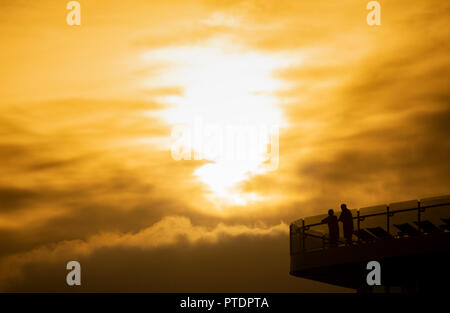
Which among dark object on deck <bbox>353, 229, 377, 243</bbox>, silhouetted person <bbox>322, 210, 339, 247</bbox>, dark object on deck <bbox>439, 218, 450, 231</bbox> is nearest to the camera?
dark object on deck <bbox>439, 218, 450, 231</bbox>

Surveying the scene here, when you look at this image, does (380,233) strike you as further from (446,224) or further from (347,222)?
(446,224)

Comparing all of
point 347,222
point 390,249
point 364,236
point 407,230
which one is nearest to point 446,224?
point 407,230

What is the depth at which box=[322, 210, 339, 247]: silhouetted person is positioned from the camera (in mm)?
33594

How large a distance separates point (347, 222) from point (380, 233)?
1.21 m

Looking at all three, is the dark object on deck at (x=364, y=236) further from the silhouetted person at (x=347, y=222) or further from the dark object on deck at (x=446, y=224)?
the dark object on deck at (x=446, y=224)

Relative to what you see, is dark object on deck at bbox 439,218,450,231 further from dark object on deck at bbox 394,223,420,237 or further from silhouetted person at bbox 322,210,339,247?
silhouetted person at bbox 322,210,339,247

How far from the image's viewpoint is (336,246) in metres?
34.6

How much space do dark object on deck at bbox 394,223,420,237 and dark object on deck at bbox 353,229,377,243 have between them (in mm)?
1195

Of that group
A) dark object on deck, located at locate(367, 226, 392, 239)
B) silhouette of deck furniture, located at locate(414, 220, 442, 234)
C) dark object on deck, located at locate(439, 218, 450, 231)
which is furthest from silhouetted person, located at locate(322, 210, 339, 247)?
dark object on deck, located at locate(439, 218, 450, 231)

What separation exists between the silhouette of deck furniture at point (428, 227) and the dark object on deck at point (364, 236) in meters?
2.04

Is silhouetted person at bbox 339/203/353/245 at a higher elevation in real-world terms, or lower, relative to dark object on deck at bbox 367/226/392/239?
higher

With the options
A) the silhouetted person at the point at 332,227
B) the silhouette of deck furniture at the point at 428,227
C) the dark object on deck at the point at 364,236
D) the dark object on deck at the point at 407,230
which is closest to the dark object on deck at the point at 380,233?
the dark object on deck at the point at 364,236
